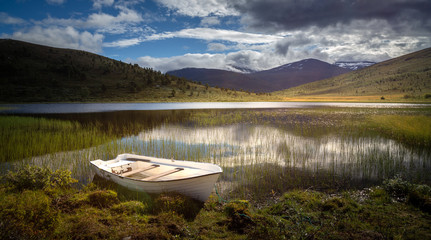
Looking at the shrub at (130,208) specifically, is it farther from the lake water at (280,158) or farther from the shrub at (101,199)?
the lake water at (280,158)

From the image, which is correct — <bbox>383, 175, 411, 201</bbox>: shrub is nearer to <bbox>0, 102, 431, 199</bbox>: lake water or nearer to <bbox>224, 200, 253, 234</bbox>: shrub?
<bbox>0, 102, 431, 199</bbox>: lake water

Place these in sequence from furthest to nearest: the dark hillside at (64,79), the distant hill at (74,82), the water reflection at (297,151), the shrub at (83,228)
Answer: the distant hill at (74,82)
the dark hillside at (64,79)
the water reflection at (297,151)
the shrub at (83,228)

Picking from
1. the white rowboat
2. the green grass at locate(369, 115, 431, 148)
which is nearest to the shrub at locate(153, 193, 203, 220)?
the white rowboat

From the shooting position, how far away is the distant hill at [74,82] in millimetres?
69688

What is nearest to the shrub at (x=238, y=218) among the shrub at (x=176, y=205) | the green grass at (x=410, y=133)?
the shrub at (x=176, y=205)

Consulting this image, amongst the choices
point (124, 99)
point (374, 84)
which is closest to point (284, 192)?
point (124, 99)

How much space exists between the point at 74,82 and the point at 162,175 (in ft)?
285

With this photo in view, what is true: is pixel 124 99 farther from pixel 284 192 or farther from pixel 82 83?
pixel 284 192

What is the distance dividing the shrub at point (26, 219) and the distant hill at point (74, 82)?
71.7 metres

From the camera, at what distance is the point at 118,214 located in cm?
695

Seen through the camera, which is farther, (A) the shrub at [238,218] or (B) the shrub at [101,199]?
(B) the shrub at [101,199]

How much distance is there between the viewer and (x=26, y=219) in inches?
209

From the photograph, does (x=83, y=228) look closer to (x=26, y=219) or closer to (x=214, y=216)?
(x=26, y=219)

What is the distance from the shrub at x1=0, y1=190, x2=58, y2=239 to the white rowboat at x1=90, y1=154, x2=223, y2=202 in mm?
2746
